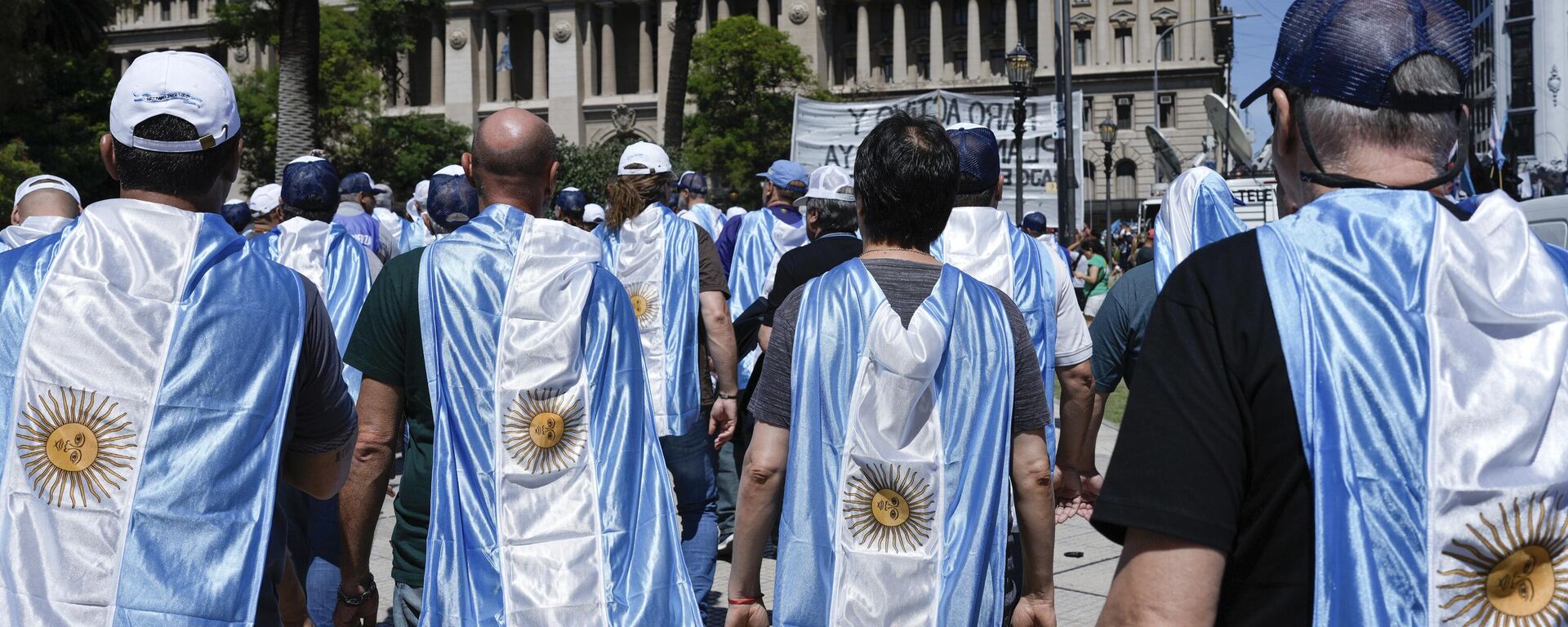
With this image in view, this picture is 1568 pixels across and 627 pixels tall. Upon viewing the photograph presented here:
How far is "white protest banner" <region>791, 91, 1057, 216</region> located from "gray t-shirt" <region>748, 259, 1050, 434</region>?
1426cm

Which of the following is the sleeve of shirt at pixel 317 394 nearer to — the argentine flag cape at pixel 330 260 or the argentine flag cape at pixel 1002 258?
the argentine flag cape at pixel 1002 258

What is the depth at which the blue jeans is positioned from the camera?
5457 millimetres

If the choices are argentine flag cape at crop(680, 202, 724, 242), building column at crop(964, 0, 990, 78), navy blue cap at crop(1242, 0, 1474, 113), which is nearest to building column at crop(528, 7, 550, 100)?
building column at crop(964, 0, 990, 78)

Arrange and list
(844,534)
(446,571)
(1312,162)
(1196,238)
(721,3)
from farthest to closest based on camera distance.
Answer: (721,3)
(1196,238)
(446,571)
(844,534)
(1312,162)

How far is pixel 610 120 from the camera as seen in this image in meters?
83.4

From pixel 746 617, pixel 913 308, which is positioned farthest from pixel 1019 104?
pixel 746 617

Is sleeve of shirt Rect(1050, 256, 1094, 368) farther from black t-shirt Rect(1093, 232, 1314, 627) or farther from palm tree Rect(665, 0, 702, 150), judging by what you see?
palm tree Rect(665, 0, 702, 150)

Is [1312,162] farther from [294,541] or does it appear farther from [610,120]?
[610,120]

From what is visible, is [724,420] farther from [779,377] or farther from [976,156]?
[779,377]

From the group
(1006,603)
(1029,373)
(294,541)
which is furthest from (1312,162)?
(294,541)

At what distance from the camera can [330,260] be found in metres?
6.45

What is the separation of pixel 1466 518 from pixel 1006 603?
2180 millimetres

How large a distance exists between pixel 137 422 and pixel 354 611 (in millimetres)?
1307

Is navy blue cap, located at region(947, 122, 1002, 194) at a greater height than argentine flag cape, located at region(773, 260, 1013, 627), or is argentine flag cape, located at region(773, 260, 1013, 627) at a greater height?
navy blue cap, located at region(947, 122, 1002, 194)
